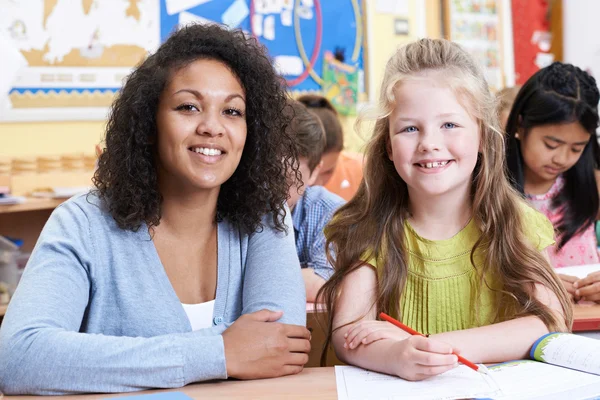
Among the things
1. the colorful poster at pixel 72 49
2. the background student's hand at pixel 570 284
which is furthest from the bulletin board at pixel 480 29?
the background student's hand at pixel 570 284

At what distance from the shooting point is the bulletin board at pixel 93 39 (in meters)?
3.24

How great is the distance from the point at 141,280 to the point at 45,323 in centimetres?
21

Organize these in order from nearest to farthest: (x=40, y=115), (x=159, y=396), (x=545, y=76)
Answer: (x=159, y=396) → (x=545, y=76) → (x=40, y=115)

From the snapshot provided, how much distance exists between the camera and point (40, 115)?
3293 mm

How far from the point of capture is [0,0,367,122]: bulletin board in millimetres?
3240

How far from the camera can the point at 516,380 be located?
1.08m

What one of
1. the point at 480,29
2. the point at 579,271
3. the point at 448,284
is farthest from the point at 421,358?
the point at 480,29

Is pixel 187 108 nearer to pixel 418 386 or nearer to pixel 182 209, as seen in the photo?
pixel 182 209

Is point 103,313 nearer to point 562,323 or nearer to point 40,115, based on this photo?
point 562,323

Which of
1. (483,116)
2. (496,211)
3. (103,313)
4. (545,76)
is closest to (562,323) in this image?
(496,211)

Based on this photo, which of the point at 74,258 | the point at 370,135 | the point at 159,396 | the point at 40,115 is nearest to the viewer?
the point at 159,396

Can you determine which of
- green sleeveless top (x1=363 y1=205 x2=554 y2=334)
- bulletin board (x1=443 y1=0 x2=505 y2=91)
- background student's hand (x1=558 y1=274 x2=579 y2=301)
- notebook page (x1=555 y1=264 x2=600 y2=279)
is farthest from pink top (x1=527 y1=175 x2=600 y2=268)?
bulletin board (x1=443 y1=0 x2=505 y2=91)

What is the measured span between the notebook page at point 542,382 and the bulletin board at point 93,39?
200 cm

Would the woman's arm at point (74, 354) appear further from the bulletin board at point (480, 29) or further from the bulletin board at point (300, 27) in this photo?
the bulletin board at point (480, 29)
